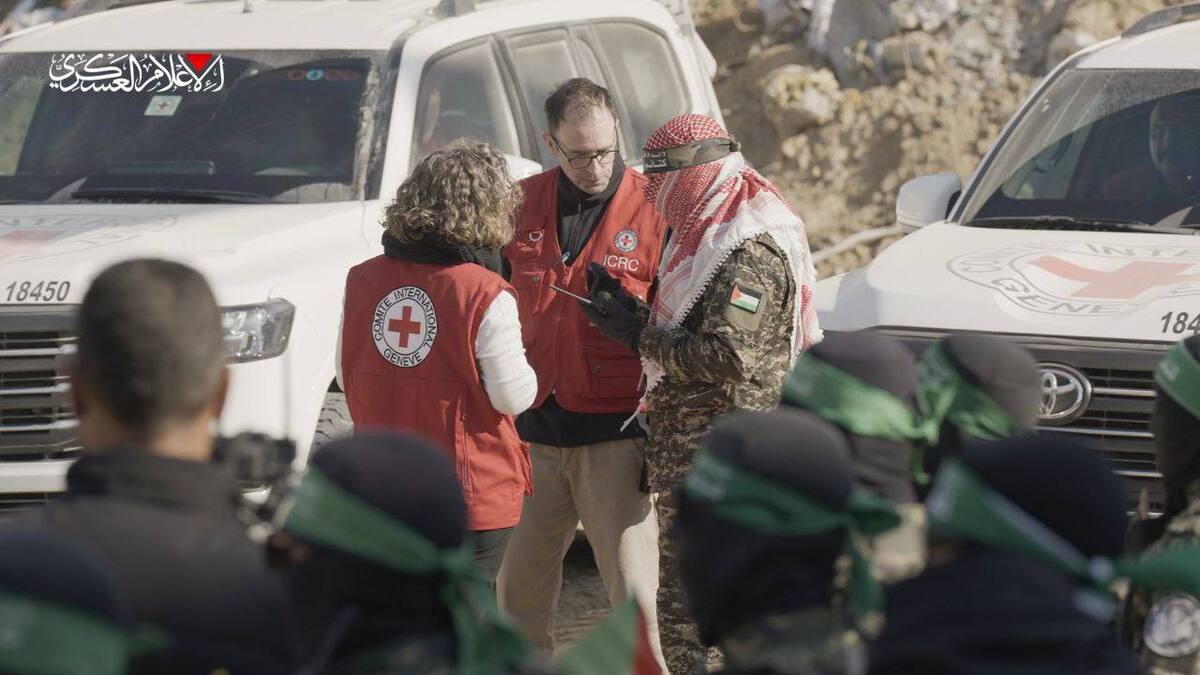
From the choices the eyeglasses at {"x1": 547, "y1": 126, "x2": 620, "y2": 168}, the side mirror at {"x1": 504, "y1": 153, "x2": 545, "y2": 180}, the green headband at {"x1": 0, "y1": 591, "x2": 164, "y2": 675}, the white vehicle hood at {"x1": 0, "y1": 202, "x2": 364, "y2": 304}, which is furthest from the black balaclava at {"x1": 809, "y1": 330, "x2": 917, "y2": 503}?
the side mirror at {"x1": 504, "y1": 153, "x2": 545, "y2": 180}

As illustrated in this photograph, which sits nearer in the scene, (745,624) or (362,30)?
(745,624)

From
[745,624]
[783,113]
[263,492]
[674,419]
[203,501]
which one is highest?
[203,501]

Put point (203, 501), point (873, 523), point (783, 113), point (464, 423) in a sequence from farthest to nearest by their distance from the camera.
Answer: point (783, 113) < point (464, 423) < point (873, 523) < point (203, 501)

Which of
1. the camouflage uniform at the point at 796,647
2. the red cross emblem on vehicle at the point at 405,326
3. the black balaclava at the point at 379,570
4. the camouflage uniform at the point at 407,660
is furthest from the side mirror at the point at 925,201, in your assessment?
the camouflage uniform at the point at 407,660

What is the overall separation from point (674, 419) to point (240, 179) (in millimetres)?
2180

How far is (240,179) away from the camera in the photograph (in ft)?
19.7

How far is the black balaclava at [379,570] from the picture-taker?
7.74 feet

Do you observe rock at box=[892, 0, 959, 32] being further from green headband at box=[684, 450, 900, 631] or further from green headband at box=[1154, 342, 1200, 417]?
green headband at box=[684, 450, 900, 631]

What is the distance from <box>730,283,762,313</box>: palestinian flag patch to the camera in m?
4.37

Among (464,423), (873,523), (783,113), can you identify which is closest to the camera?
(873,523)

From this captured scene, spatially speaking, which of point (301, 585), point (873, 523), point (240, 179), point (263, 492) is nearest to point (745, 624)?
point (873, 523)

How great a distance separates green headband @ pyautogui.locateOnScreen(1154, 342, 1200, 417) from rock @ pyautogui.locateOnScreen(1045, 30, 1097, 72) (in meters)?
10.1

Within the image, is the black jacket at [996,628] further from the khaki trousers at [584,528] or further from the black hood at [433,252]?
the khaki trousers at [584,528]

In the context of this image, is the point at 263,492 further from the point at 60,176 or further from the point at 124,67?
the point at 124,67
